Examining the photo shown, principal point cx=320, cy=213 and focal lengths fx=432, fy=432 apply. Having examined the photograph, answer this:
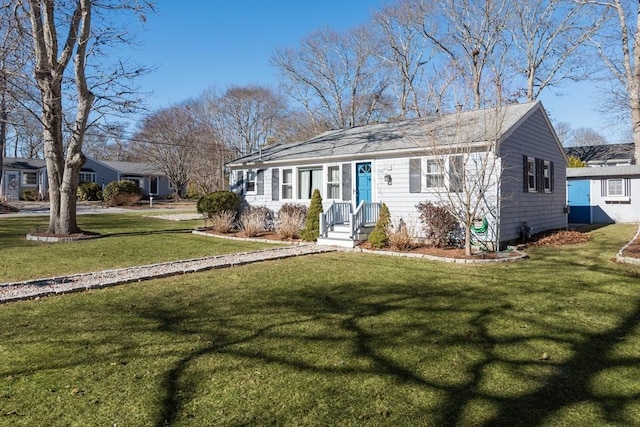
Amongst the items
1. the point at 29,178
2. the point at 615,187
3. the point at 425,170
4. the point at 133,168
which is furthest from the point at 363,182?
the point at 29,178

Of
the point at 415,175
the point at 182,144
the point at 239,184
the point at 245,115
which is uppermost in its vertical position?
the point at 245,115

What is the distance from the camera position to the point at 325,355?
4168 millimetres

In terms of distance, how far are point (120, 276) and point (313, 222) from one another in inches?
280

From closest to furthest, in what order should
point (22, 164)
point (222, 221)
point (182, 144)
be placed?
point (222, 221), point (182, 144), point (22, 164)

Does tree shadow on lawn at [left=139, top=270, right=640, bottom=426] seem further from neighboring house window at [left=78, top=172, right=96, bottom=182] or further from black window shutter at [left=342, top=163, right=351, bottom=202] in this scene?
neighboring house window at [left=78, top=172, right=96, bottom=182]

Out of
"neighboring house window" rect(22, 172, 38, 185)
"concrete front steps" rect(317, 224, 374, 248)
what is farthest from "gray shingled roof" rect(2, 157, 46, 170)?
"concrete front steps" rect(317, 224, 374, 248)

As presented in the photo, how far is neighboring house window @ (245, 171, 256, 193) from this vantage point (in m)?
17.9

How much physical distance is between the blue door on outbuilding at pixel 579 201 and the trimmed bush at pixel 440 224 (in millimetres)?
13208

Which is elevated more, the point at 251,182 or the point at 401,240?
the point at 251,182

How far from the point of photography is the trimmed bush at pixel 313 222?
13.8 metres

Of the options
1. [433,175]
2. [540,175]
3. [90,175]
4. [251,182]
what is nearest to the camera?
[433,175]

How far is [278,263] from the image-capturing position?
948cm

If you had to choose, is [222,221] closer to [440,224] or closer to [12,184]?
[440,224]

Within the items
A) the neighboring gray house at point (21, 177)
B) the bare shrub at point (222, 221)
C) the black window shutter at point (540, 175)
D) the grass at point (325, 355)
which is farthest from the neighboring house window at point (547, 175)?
the neighboring gray house at point (21, 177)
